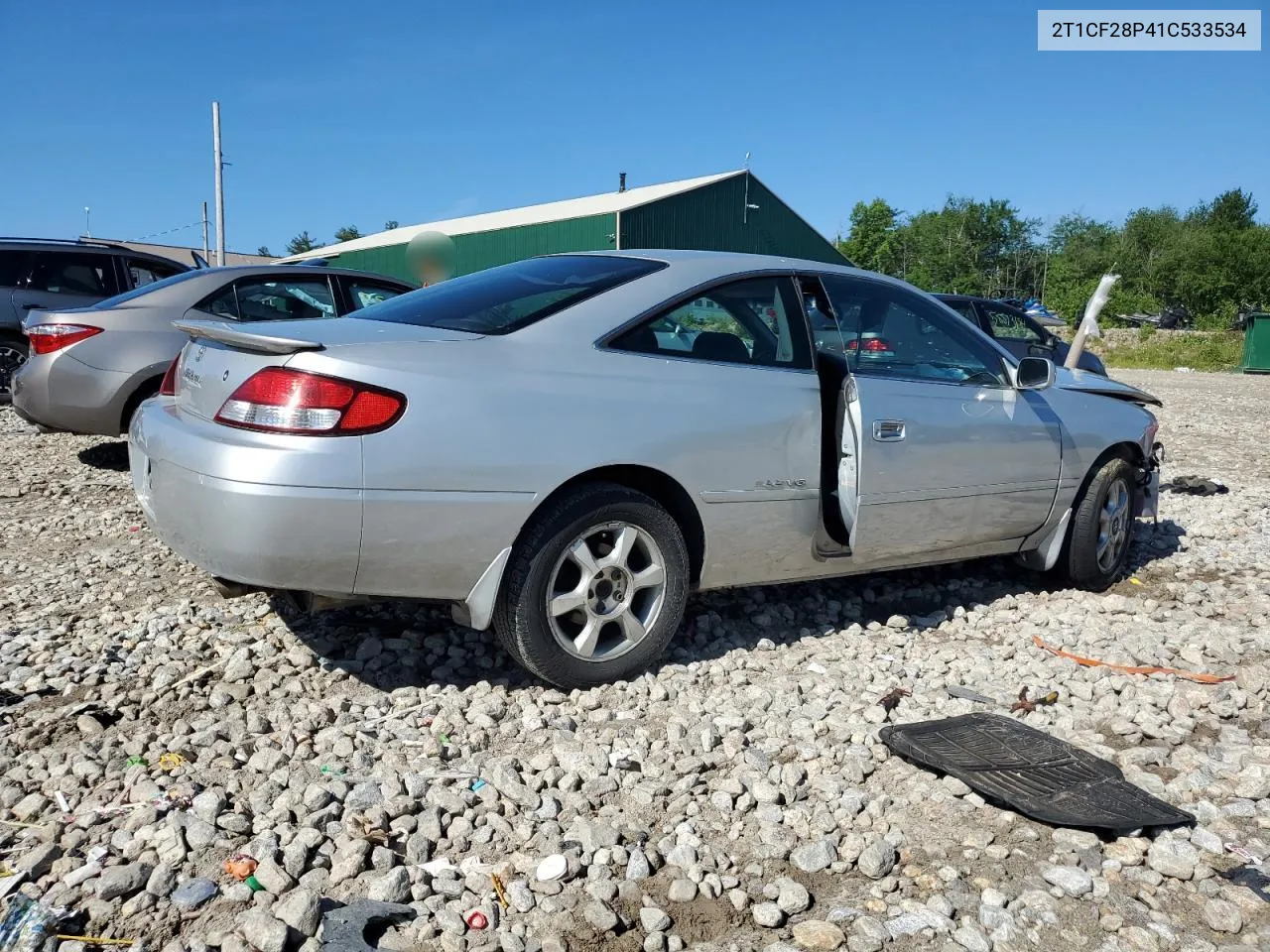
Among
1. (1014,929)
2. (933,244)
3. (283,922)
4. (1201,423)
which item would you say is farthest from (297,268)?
(933,244)

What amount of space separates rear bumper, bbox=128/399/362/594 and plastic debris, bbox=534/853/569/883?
110 cm

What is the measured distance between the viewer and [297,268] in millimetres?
7590

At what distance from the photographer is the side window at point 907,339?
4367 millimetres

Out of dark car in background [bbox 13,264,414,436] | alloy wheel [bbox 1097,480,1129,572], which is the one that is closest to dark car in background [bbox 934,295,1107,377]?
alloy wheel [bbox 1097,480,1129,572]

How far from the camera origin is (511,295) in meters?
3.86

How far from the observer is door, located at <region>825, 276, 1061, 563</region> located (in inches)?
162

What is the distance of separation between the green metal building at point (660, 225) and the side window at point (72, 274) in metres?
22.3

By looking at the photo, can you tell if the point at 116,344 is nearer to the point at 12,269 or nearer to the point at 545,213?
the point at 12,269

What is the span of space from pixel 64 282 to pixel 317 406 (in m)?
8.67

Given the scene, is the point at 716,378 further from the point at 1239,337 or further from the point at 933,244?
the point at 933,244

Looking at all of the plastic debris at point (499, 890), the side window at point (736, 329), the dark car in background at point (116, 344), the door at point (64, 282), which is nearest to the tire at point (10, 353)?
the door at point (64, 282)

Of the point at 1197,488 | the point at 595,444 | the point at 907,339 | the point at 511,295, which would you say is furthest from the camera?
the point at 1197,488

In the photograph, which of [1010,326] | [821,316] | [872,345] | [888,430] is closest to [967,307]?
[1010,326]

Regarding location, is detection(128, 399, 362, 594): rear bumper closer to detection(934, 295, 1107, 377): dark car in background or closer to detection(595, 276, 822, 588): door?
detection(595, 276, 822, 588): door
